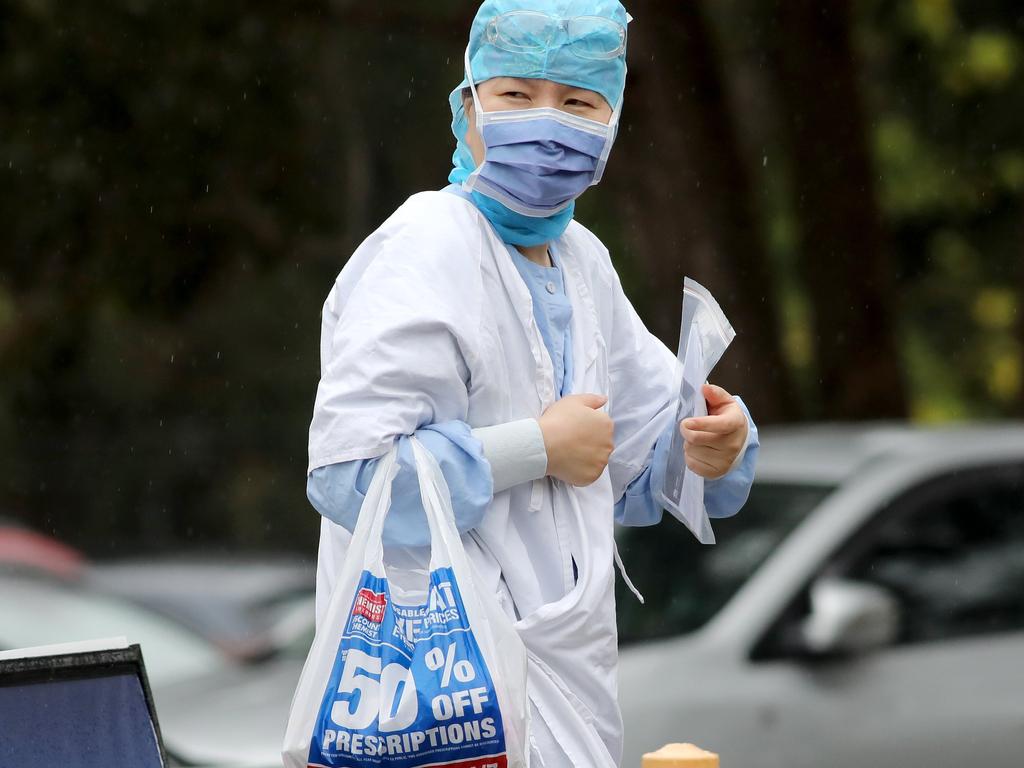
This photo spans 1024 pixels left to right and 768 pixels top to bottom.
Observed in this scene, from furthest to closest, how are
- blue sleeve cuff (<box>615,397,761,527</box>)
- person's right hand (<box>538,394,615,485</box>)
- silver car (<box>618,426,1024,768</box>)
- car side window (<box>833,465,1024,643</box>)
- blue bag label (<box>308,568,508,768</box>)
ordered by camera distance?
car side window (<box>833,465,1024,643</box>) → silver car (<box>618,426,1024,768</box>) → blue sleeve cuff (<box>615,397,761,527</box>) → person's right hand (<box>538,394,615,485</box>) → blue bag label (<box>308,568,508,768</box>)

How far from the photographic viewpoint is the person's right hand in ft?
8.48

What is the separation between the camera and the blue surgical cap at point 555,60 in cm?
266

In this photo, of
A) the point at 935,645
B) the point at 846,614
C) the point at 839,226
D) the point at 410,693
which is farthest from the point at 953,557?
the point at 839,226

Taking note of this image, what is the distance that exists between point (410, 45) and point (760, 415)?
5961 mm

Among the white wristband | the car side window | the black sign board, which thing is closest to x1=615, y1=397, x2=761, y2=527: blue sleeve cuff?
the white wristband

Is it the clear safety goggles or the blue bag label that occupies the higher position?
the clear safety goggles

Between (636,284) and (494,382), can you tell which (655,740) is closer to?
(494,382)

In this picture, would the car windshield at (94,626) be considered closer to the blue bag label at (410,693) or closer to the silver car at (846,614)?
the silver car at (846,614)

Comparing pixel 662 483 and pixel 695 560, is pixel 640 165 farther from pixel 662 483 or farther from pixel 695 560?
pixel 662 483

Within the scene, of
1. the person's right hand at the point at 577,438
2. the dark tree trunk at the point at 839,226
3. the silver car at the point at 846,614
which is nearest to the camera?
the person's right hand at the point at 577,438

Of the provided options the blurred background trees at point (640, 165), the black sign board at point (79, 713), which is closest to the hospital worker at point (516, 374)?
the black sign board at point (79, 713)

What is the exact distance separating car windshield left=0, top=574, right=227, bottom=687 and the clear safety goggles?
4.36 meters

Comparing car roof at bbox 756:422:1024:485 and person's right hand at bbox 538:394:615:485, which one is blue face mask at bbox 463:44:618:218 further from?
car roof at bbox 756:422:1024:485

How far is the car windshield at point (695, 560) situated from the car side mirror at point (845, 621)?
235 millimetres
